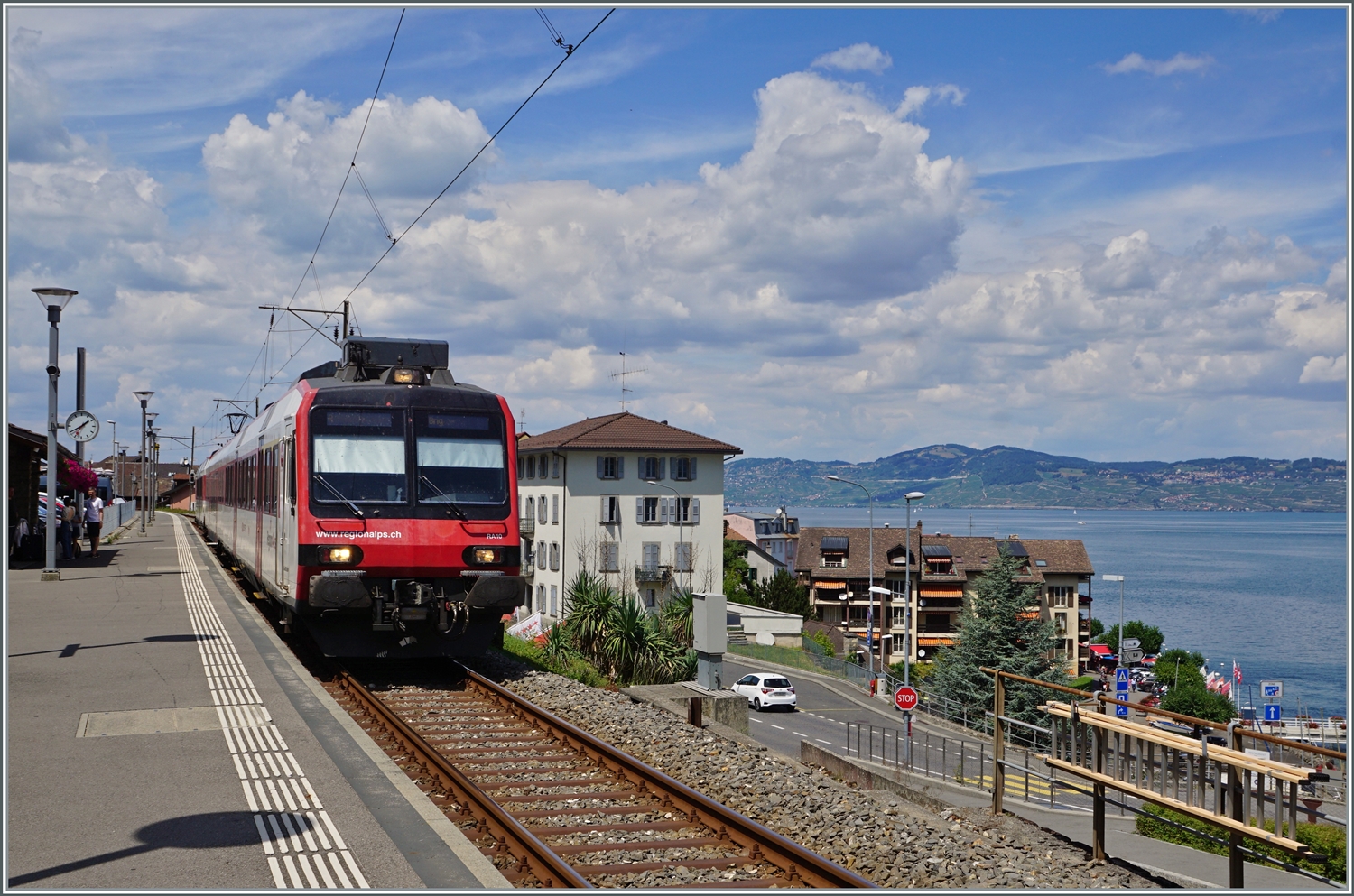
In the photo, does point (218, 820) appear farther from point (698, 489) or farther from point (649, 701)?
point (698, 489)

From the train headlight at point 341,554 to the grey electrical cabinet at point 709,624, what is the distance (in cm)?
483

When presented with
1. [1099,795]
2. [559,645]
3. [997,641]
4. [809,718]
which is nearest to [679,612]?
[559,645]

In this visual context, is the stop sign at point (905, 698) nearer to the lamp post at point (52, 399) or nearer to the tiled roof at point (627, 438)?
the lamp post at point (52, 399)

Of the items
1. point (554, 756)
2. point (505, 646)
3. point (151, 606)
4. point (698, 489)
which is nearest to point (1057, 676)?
point (698, 489)

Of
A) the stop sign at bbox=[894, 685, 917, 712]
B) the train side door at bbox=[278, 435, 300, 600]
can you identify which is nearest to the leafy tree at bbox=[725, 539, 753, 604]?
the stop sign at bbox=[894, 685, 917, 712]

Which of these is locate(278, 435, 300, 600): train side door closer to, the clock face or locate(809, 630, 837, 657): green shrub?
the clock face

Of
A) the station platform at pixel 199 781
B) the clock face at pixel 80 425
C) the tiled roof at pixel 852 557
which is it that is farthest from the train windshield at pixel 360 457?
the tiled roof at pixel 852 557

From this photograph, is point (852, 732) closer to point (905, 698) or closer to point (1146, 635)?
point (905, 698)

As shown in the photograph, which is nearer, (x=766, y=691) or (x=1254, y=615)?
(x=766, y=691)

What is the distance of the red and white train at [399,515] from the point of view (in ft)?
41.4

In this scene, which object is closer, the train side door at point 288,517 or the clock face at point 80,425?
the train side door at point 288,517

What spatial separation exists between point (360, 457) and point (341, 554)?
3.69ft

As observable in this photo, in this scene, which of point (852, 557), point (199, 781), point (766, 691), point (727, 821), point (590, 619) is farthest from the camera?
point (852, 557)

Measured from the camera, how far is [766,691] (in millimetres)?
41469
